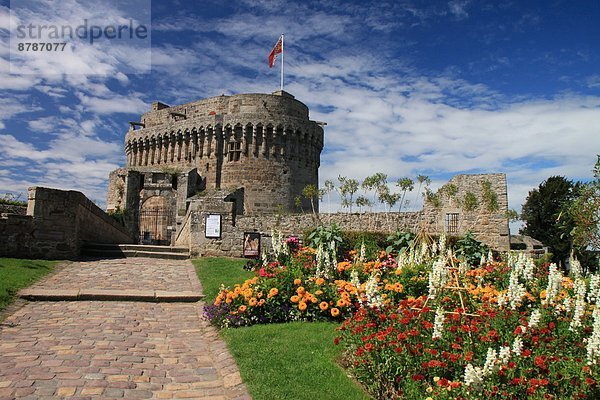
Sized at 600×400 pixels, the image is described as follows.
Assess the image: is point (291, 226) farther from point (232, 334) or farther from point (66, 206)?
point (232, 334)

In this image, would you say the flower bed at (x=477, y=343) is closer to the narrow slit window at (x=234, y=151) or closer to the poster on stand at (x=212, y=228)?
the poster on stand at (x=212, y=228)

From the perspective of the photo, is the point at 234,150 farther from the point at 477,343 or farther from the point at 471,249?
the point at 477,343

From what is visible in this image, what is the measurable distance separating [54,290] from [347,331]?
7.03 m

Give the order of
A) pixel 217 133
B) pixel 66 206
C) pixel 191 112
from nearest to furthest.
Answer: pixel 66 206 → pixel 217 133 → pixel 191 112

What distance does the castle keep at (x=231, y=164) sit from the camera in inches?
1219

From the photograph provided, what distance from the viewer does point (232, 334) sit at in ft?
22.8

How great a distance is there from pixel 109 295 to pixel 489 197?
16920mm

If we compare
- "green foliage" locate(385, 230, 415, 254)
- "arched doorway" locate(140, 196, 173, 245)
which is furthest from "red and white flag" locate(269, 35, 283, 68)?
"green foliage" locate(385, 230, 415, 254)

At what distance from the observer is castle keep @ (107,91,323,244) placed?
30953mm

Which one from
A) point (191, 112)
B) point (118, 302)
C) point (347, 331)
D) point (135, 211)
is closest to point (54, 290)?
point (118, 302)

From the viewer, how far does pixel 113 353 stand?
5953 millimetres

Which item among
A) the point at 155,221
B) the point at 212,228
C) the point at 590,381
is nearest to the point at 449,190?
the point at 212,228

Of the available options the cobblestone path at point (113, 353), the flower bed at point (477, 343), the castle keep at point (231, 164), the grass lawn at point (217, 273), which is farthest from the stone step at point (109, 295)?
the castle keep at point (231, 164)

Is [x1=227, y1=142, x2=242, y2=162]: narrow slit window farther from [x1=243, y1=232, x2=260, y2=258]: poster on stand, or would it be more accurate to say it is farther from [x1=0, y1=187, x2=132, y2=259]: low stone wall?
[x1=0, y1=187, x2=132, y2=259]: low stone wall
